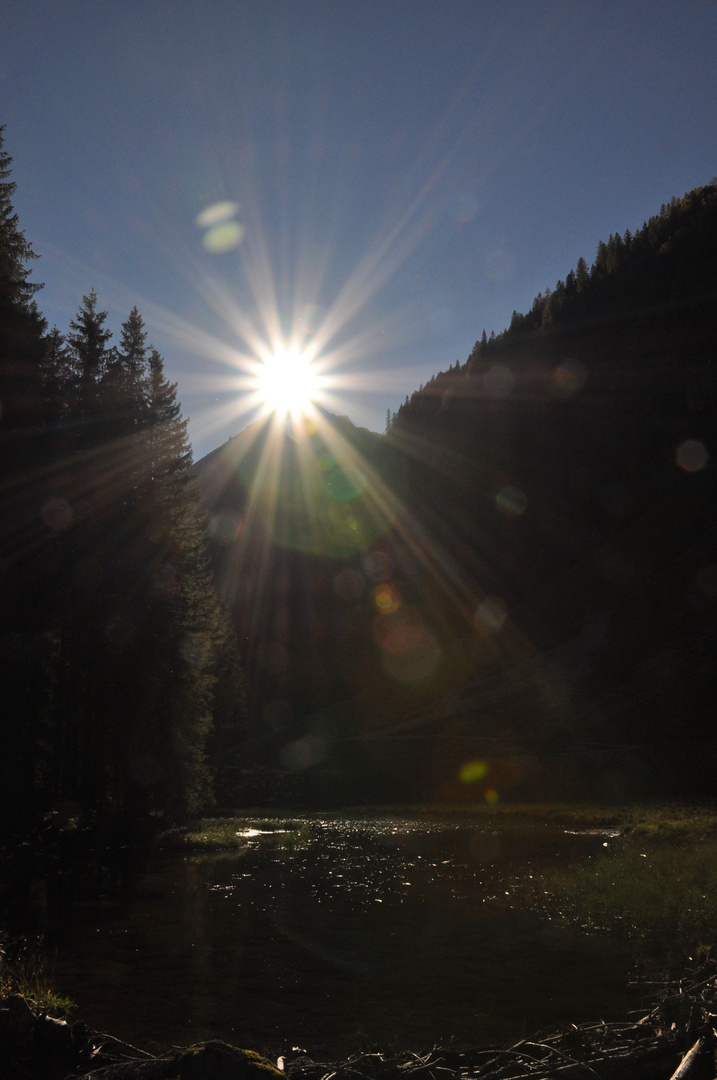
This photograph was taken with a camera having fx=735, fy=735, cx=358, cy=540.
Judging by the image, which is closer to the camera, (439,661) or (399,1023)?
(399,1023)

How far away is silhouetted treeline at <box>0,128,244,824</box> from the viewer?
68.9 ft

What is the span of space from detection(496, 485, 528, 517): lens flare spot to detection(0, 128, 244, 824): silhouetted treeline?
10288 centimetres

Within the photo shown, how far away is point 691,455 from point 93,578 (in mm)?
105298

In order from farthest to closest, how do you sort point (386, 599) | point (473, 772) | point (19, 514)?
1. point (386, 599)
2. point (473, 772)
3. point (19, 514)

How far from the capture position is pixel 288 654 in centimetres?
12269

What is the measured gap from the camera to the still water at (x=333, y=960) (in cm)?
847

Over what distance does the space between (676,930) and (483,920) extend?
3356 millimetres

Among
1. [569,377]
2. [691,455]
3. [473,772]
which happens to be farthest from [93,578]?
[569,377]

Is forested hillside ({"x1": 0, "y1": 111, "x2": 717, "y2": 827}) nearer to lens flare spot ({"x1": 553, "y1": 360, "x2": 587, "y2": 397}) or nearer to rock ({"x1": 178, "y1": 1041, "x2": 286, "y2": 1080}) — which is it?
lens flare spot ({"x1": 553, "y1": 360, "x2": 587, "y2": 397})

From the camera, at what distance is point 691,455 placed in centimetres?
11006

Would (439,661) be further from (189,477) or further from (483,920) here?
(483,920)

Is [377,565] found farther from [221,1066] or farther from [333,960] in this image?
[221,1066]

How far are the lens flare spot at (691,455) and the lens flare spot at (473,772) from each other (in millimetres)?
71202

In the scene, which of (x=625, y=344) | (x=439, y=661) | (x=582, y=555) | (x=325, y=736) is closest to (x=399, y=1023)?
(x=325, y=736)
